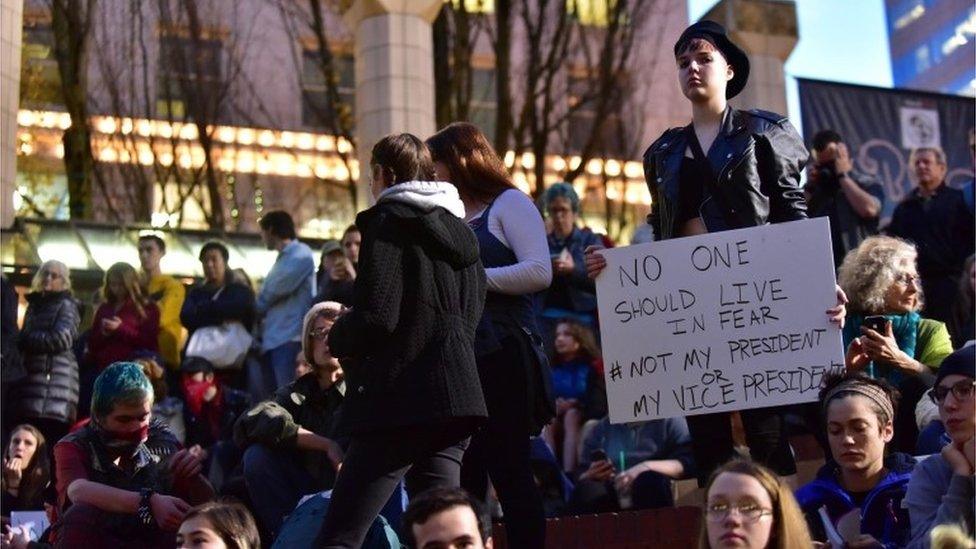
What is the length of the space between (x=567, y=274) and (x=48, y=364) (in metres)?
3.54

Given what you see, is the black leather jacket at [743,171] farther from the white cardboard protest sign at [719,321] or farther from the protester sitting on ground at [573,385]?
the protester sitting on ground at [573,385]

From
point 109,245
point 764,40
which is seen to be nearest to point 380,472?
point 109,245

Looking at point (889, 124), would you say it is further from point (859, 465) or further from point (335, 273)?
point (859, 465)

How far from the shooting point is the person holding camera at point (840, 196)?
11195mm

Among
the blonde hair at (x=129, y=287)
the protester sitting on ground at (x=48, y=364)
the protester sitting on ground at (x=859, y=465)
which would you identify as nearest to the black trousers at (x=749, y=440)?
the protester sitting on ground at (x=859, y=465)

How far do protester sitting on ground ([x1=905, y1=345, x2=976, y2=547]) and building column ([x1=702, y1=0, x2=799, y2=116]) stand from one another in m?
11.8

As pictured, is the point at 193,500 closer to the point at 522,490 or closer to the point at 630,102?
the point at 522,490

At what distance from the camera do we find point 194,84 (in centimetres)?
2603

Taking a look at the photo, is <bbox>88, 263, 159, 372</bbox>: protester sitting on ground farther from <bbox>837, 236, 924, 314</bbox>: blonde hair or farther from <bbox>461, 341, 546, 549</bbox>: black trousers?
<bbox>461, 341, 546, 549</bbox>: black trousers

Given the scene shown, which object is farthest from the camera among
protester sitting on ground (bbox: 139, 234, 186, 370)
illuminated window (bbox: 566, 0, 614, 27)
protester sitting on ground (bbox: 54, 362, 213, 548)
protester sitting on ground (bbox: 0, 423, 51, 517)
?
illuminated window (bbox: 566, 0, 614, 27)

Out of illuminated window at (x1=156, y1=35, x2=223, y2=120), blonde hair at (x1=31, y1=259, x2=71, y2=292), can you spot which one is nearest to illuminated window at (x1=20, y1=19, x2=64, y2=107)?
illuminated window at (x1=156, y1=35, x2=223, y2=120)

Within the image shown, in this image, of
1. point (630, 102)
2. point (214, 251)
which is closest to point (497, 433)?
point (214, 251)

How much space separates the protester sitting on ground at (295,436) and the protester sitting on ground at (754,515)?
2.69m

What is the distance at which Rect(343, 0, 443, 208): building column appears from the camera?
16484 mm
